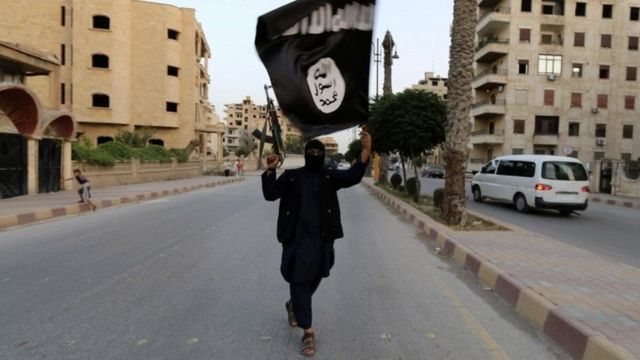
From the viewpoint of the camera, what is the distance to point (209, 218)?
41.7 feet

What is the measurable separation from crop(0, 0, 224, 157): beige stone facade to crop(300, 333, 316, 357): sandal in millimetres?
39344

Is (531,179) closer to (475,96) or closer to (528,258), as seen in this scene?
(528,258)

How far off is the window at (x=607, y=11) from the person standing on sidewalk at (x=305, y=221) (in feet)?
194

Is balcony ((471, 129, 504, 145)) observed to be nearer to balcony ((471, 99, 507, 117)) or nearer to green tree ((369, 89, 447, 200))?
balcony ((471, 99, 507, 117))

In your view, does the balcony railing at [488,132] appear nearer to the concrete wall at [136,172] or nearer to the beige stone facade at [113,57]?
the beige stone facade at [113,57]

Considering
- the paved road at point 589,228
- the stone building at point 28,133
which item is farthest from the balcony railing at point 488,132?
the stone building at point 28,133

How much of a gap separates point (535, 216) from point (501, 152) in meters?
39.9

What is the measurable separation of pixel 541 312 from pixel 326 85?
3053 millimetres

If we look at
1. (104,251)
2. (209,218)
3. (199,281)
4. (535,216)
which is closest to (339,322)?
(199,281)

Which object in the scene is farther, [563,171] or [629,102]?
[629,102]

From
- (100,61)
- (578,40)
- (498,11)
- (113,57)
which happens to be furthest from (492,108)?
(100,61)

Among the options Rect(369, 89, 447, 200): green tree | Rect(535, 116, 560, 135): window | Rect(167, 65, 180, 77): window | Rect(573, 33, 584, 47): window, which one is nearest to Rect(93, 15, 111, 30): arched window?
Rect(167, 65, 180, 77): window

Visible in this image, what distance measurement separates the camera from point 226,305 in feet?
16.4

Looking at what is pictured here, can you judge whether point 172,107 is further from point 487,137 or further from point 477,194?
point 477,194
